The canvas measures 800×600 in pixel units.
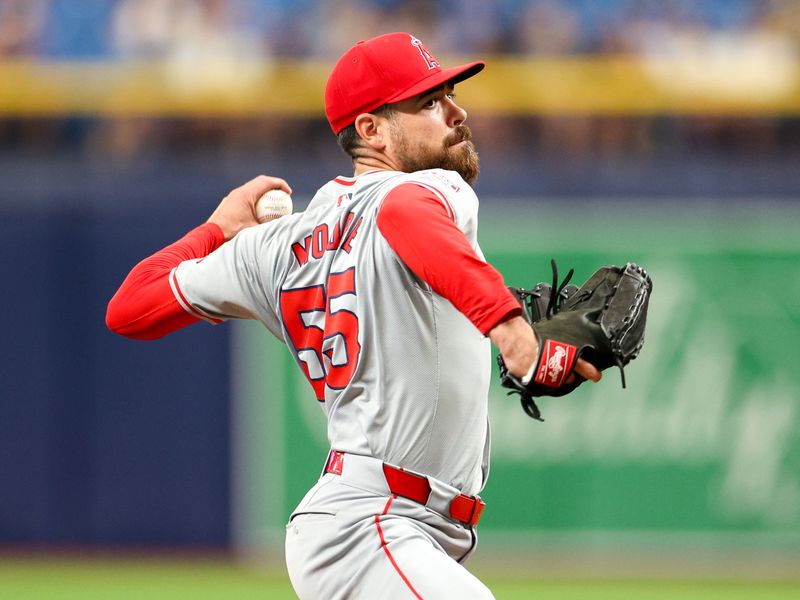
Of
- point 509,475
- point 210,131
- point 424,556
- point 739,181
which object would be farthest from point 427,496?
point 210,131

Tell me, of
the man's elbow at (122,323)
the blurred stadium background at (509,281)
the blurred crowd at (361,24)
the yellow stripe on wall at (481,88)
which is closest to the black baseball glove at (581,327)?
the man's elbow at (122,323)

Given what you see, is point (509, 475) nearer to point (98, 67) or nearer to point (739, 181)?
point (739, 181)

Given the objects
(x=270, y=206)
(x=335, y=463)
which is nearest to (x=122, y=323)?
(x=270, y=206)

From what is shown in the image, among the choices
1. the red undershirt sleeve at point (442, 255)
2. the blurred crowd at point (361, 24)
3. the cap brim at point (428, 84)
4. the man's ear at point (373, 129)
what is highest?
the blurred crowd at point (361, 24)

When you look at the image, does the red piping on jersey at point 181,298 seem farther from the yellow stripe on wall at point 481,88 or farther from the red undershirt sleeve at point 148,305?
the yellow stripe on wall at point 481,88

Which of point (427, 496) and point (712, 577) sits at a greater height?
point (427, 496)

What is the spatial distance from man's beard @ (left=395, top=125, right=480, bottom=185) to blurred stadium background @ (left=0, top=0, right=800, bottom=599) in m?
4.50

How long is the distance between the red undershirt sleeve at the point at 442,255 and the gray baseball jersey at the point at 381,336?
96mm

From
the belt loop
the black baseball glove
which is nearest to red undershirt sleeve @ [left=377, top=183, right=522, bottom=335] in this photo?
the black baseball glove

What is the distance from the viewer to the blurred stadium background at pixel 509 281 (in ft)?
25.6

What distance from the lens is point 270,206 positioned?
3.56 m

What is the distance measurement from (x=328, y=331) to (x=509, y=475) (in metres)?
4.97

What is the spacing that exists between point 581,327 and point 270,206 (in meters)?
1.14

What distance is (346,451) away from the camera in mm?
3053
